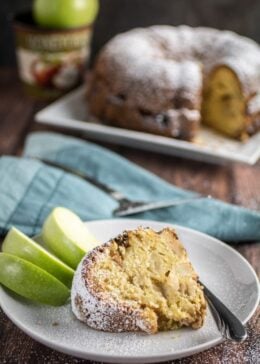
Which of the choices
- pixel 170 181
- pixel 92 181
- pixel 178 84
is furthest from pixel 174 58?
pixel 92 181

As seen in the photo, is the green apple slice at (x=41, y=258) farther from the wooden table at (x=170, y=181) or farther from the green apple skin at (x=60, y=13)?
the green apple skin at (x=60, y=13)

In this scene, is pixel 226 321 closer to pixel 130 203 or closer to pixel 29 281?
pixel 29 281

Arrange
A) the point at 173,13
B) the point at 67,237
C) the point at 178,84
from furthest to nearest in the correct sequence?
1. the point at 173,13
2. the point at 178,84
3. the point at 67,237

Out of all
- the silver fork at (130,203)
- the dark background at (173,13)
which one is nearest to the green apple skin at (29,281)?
the silver fork at (130,203)

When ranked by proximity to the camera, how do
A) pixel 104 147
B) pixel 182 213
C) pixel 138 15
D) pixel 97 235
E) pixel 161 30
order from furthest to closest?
1. pixel 138 15
2. pixel 161 30
3. pixel 104 147
4. pixel 182 213
5. pixel 97 235

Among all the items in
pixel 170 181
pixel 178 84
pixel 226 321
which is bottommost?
pixel 170 181

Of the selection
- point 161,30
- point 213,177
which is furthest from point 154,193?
point 161,30

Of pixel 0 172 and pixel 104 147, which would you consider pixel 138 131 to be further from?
pixel 0 172
